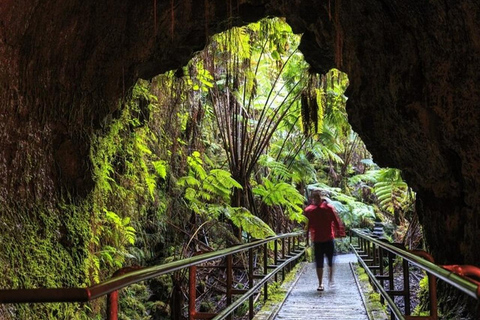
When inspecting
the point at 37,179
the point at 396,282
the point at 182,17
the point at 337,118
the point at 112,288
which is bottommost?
the point at 396,282

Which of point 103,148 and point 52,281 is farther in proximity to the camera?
point 103,148

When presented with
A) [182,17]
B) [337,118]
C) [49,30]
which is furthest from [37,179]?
[337,118]

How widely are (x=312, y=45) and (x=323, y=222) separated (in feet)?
8.99

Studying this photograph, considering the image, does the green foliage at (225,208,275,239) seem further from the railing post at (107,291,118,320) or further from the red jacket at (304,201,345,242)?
the railing post at (107,291,118,320)

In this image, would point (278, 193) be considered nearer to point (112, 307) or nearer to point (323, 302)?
point (323, 302)

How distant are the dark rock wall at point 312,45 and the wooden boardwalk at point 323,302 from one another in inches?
51.5

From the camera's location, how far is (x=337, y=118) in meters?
10.2

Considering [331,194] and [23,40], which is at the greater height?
[23,40]

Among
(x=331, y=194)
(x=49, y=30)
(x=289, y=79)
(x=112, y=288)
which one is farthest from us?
(x=331, y=194)

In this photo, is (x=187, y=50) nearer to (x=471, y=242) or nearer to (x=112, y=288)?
(x=471, y=242)

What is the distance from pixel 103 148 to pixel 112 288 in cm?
445

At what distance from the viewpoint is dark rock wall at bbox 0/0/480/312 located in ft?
14.5

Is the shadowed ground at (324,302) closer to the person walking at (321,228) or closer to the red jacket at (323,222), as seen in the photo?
the person walking at (321,228)

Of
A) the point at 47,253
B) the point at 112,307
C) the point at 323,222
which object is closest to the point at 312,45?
the point at 323,222
